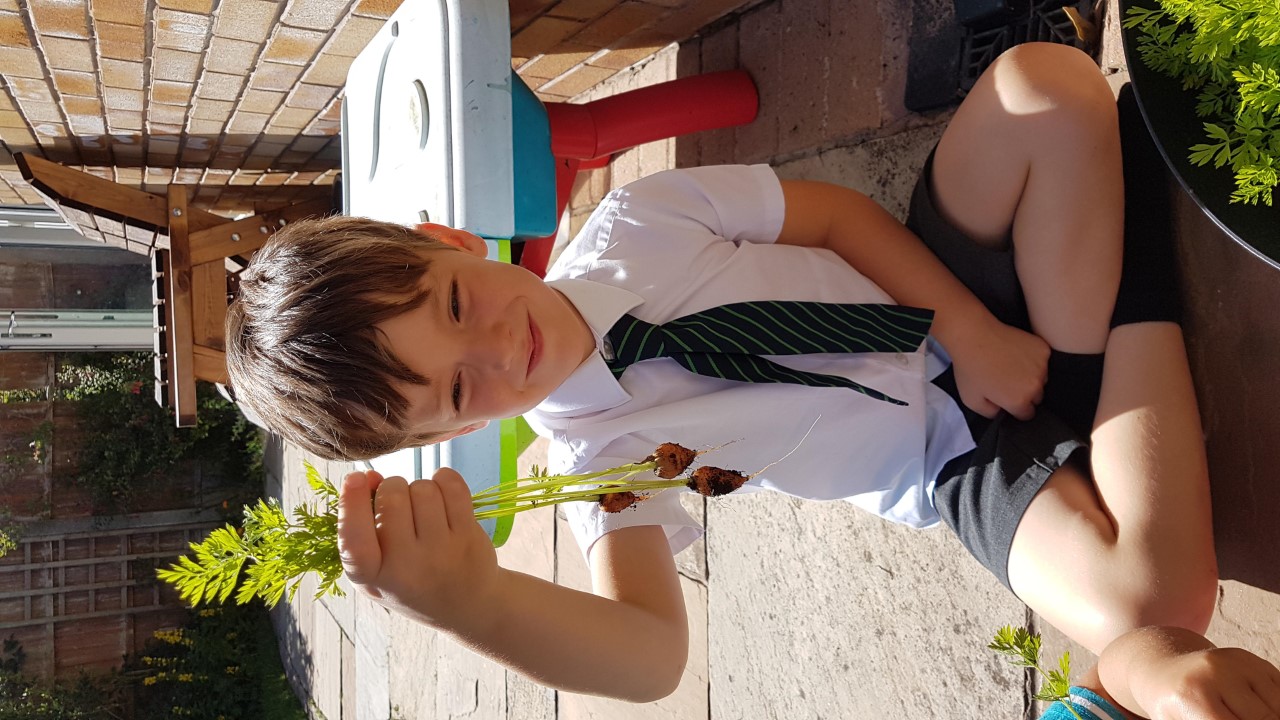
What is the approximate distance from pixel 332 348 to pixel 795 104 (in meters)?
1.42

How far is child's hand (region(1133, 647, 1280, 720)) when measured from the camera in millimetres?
608

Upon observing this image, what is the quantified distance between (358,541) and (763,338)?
640mm

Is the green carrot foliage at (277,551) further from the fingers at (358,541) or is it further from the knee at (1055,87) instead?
the knee at (1055,87)

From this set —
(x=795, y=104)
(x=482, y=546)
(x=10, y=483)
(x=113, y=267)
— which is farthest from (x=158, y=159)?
(x=10, y=483)

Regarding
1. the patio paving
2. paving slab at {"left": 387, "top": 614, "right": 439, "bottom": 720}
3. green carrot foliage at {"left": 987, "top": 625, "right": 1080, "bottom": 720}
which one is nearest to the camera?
green carrot foliage at {"left": 987, "top": 625, "right": 1080, "bottom": 720}

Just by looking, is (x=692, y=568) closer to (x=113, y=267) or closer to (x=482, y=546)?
(x=482, y=546)

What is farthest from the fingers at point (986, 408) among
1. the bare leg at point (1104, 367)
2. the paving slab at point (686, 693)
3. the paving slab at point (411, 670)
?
the paving slab at point (411, 670)

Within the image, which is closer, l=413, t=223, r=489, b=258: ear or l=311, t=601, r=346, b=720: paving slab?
l=413, t=223, r=489, b=258: ear

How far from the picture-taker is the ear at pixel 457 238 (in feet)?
4.45

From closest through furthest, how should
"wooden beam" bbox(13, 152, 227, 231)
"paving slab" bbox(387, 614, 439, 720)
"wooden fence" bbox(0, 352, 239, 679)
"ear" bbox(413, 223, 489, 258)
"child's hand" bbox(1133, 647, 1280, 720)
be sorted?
"child's hand" bbox(1133, 647, 1280, 720), "ear" bbox(413, 223, 489, 258), "wooden beam" bbox(13, 152, 227, 231), "paving slab" bbox(387, 614, 439, 720), "wooden fence" bbox(0, 352, 239, 679)

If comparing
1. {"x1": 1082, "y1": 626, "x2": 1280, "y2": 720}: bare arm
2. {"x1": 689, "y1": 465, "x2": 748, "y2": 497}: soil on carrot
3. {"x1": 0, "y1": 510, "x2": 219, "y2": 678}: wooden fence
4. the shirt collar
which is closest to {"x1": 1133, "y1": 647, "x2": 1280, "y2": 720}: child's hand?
A: {"x1": 1082, "y1": 626, "x2": 1280, "y2": 720}: bare arm

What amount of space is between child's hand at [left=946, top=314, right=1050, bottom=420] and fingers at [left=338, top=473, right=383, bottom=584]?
33.6 inches

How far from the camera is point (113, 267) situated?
6.19 m

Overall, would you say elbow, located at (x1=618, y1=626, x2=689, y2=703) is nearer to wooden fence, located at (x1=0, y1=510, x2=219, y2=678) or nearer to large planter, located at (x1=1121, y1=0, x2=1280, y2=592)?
large planter, located at (x1=1121, y1=0, x2=1280, y2=592)
